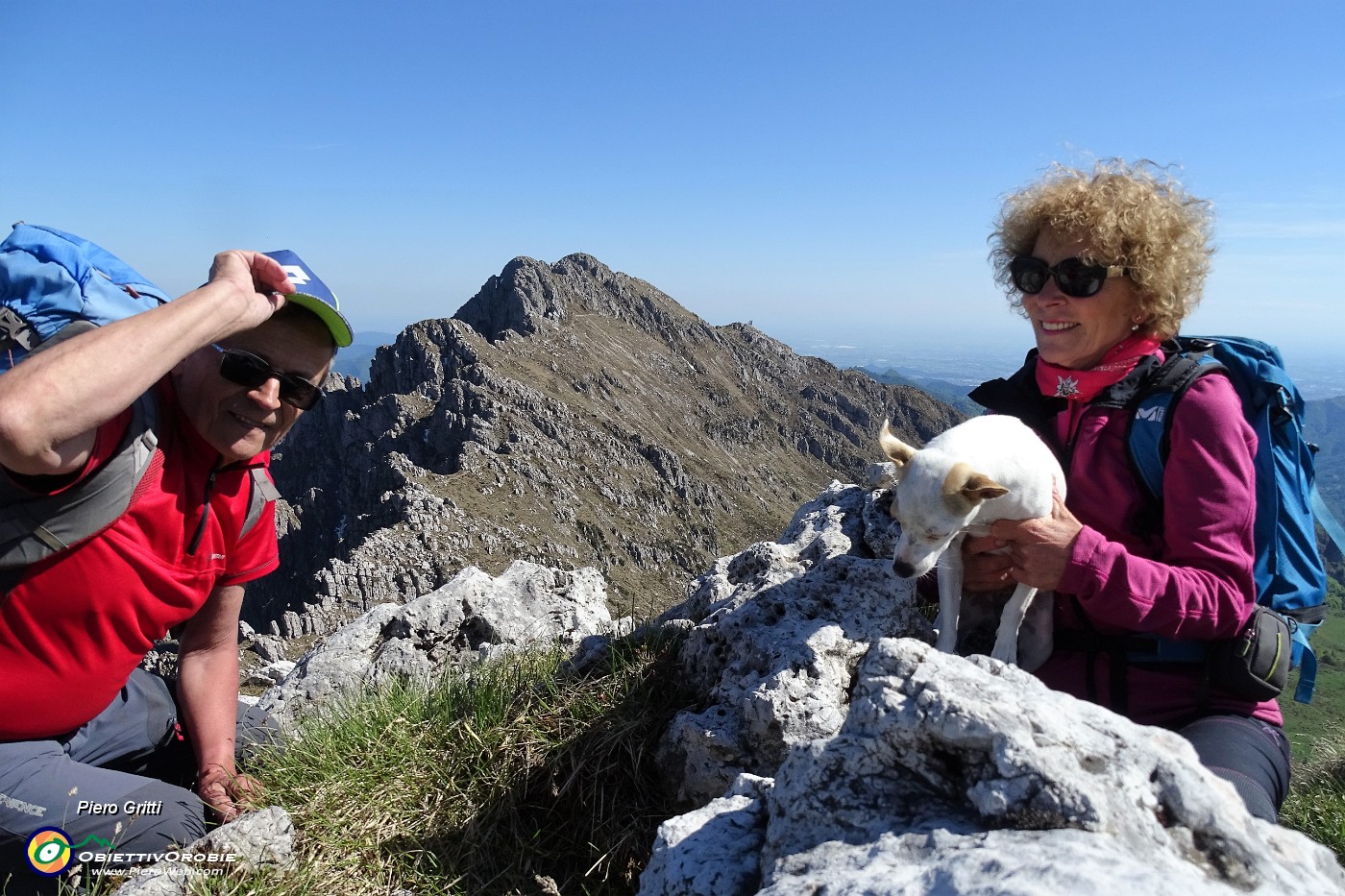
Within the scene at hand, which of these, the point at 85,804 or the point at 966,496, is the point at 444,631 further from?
the point at 966,496

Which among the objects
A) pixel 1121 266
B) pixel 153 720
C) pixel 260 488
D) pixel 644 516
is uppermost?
pixel 1121 266

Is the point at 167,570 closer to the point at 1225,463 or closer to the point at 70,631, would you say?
the point at 70,631

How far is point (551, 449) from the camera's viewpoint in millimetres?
105188

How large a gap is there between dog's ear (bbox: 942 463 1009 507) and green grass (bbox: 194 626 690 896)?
192cm

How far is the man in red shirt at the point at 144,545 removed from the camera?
110 inches

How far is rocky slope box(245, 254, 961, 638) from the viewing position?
7712 centimetres

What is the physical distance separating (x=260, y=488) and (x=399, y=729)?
1662 mm

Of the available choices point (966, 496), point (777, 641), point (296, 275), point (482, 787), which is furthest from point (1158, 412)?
point (296, 275)

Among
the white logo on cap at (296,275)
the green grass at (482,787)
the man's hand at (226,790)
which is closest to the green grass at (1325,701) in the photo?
the green grass at (482,787)

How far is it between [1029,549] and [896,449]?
1.05 metres

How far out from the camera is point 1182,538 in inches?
137

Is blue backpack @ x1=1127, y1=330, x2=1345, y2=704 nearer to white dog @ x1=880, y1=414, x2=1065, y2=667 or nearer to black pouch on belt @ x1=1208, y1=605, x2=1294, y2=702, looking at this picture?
black pouch on belt @ x1=1208, y1=605, x2=1294, y2=702

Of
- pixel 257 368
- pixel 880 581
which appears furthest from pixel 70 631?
pixel 880 581

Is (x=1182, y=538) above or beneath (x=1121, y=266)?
beneath
